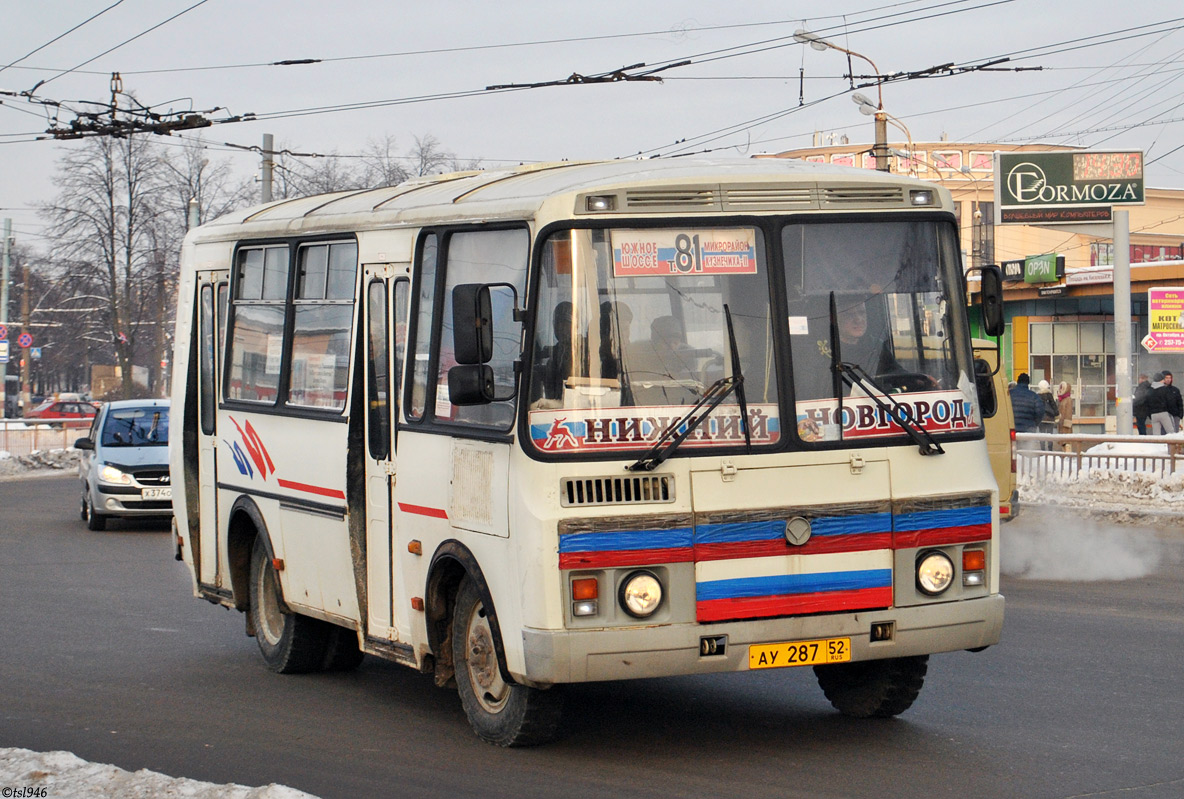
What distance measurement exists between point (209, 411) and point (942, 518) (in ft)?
17.9

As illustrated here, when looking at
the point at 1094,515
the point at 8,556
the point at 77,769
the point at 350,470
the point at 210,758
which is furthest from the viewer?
the point at 1094,515

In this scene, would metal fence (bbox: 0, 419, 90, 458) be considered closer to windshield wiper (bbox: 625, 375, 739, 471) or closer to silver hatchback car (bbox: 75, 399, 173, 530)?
silver hatchback car (bbox: 75, 399, 173, 530)

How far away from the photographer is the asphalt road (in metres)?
6.73

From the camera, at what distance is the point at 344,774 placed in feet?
22.8

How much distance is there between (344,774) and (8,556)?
11.6m

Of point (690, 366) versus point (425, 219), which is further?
point (425, 219)

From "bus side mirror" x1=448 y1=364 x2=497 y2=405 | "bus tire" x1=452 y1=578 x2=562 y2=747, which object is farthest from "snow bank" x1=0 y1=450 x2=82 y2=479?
"bus side mirror" x1=448 y1=364 x2=497 y2=405

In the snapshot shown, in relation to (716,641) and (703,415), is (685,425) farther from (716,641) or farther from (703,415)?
(716,641)

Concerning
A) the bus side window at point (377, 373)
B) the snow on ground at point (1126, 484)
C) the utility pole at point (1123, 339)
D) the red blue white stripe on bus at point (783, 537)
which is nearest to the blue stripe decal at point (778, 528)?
the red blue white stripe on bus at point (783, 537)

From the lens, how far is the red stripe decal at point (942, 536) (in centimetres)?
706

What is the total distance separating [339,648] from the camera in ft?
32.4

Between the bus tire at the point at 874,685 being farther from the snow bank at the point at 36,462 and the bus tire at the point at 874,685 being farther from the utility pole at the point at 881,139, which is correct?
the snow bank at the point at 36,462

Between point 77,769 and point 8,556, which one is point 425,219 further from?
point 8,556

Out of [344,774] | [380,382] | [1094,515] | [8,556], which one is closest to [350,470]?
[380,382]
